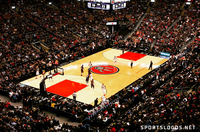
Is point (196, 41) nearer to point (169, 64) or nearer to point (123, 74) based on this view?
point (169, 64)

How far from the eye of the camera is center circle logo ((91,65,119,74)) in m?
32.6

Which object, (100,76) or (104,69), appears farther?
(104,69)

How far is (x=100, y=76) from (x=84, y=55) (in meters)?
8.23

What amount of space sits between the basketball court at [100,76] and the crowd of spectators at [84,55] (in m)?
1.67

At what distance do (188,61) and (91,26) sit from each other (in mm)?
21010

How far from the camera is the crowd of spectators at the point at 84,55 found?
19.7 metres

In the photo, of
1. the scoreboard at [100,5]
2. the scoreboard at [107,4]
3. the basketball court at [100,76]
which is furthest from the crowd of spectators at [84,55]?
the scoreboard at [107,4]

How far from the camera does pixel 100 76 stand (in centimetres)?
3131

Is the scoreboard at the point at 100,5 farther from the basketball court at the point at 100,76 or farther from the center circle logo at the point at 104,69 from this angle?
the center circle logo at the point at 104,69

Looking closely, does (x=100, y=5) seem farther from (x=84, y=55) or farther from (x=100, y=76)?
(x=100, y=76)

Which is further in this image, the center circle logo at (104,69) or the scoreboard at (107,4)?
the scoreboard at (107,4)

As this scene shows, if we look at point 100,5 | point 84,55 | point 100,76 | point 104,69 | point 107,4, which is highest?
point 107,4

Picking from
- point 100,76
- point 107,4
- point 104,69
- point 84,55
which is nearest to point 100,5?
point 107,4

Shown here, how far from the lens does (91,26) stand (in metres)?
47.2
